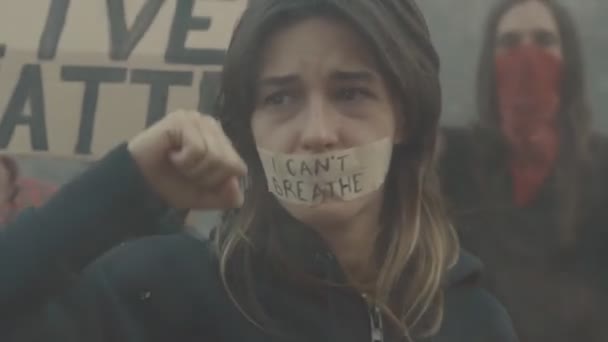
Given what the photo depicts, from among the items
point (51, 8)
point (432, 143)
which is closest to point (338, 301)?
point (432, 143)

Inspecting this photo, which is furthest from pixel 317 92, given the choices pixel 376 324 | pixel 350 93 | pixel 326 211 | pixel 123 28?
pixel 123 28

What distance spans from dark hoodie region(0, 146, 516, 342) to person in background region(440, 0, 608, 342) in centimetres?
16

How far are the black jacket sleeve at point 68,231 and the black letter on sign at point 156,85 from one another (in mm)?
682

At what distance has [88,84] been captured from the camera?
189 cm

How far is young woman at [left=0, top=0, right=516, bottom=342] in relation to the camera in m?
1.51

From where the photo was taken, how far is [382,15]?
1574mm

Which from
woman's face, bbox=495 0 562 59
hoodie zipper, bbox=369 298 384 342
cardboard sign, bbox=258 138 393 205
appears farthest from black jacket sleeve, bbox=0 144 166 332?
woman's face, bbox=495 0 562 59

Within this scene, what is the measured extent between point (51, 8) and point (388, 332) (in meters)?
0.94

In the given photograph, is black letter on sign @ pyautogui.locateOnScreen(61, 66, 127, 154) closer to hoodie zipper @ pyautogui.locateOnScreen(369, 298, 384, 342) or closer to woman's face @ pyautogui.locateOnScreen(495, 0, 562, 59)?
hoodie zipper @ pyautogui.locateOnScreen(369, 298, 384, 342)

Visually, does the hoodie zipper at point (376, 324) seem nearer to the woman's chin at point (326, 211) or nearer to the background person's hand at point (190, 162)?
the woman's chin at point (326, 211)

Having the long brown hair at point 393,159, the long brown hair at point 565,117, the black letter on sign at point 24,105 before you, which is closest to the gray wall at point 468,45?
the long brown hair at point 565,117

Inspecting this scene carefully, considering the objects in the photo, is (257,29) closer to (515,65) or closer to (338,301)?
(338,301)

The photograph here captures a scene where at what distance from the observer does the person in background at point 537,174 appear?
1987 millimetres

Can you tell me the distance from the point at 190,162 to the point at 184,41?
0.83 m
